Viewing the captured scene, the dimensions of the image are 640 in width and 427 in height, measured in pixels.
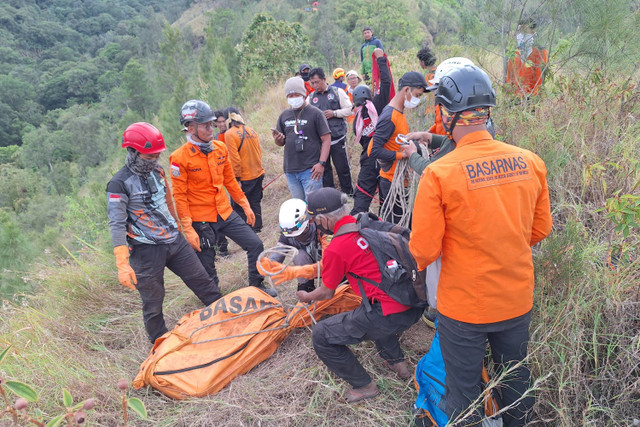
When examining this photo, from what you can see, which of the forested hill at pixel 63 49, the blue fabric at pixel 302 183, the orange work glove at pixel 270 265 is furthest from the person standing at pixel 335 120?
the forested hill at pixel 63 49

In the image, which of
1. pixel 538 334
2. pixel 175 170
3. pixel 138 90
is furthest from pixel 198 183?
pixel 138 90

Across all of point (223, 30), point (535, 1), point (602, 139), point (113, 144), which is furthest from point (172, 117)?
point (113, 144)

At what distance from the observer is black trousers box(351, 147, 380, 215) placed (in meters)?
4.25

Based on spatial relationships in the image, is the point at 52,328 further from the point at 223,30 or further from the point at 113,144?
the point at 113,144

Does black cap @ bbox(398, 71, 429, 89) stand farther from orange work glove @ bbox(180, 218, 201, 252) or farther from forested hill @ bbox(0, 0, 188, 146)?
forested hill @ bbox(0, 0, 188, 146)

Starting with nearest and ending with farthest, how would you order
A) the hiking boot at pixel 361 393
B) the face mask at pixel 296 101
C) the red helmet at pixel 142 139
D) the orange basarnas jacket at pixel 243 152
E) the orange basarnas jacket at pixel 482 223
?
the orange basarnas jacket at pixel 482 223
the hiking boot at pixel 361 393
the red helmet at pixel 142 139
the face mask at pixel 296 101
the orange basarnas jacket at pixel 243 152

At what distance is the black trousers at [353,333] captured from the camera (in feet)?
7.82

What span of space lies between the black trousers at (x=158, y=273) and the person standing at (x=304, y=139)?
1742 mm

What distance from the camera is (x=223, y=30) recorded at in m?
33.4

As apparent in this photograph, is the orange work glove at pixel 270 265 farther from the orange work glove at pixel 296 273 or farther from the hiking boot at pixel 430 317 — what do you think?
the hiking boot at pixel 430 317

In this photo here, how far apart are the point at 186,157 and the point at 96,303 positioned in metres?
1.91

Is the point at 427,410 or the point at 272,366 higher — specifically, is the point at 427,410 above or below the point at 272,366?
above

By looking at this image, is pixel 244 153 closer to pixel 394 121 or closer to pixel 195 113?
pixel 195 113

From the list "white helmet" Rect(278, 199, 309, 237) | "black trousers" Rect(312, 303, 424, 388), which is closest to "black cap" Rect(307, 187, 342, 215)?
"white helmet" Rect(278, 199, 309, 237)
